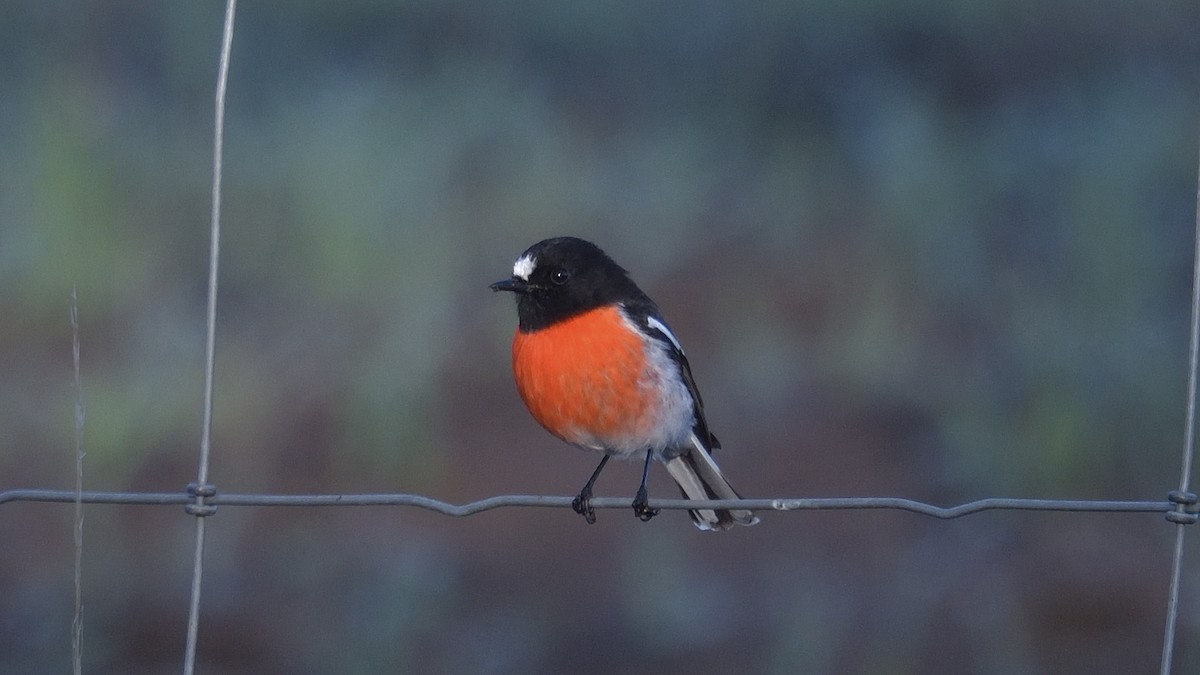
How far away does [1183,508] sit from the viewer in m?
2.24

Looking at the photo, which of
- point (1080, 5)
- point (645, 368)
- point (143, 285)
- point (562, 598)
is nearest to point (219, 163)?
point (645, 368)

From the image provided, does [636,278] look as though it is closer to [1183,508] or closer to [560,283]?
[560,283]

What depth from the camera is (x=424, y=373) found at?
17.2 ft

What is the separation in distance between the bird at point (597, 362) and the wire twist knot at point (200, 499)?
90 centimetres

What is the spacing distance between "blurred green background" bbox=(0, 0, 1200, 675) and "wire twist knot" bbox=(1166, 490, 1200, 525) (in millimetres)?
2606

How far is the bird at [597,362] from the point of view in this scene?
307 cm

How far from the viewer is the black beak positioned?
3176 millimetres

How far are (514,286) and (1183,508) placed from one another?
1457 millimetres

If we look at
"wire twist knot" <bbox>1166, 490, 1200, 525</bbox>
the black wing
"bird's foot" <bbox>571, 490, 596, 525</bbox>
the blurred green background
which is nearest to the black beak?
the black wing

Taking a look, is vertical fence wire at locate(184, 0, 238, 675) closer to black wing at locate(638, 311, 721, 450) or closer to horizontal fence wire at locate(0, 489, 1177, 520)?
horizontal fence wire at locate(0, 489, 1177, 520)

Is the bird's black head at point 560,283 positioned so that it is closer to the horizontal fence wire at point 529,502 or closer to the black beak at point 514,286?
the black beak at point 514,286

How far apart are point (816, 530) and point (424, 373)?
1.44 metres

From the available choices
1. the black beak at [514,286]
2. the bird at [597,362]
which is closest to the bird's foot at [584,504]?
the bird at [597,362]

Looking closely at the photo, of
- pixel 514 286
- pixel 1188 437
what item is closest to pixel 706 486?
pixel 514 286
